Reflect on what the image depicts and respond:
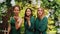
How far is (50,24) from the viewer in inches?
95.7

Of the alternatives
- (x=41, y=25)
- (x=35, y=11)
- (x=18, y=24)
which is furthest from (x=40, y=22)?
(x=18, y=24)

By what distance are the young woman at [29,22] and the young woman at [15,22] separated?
0.24ft

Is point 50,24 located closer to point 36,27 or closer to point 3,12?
point 36,27

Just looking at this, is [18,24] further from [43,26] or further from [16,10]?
[43,26]

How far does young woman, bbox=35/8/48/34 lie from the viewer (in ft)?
7.87

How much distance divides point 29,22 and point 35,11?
144mm

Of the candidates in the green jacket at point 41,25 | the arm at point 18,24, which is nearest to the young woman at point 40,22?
the green jacket at point 41,25

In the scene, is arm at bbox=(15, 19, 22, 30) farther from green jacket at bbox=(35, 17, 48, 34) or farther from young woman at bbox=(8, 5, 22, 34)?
green jacket at bbox=(35, 17, 48, 34)

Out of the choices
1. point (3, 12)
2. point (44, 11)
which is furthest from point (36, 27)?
point (3, 12)

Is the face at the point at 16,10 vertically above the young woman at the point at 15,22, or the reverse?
the face at the point at 16,10

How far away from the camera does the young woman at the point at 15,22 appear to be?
2436 millimetres

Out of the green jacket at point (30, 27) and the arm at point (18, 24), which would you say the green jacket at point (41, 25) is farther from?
the arm at point (18, 24)

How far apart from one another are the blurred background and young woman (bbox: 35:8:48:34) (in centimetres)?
4

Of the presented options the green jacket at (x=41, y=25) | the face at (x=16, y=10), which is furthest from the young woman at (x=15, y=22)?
the green jacket at (x=41, y=25)
